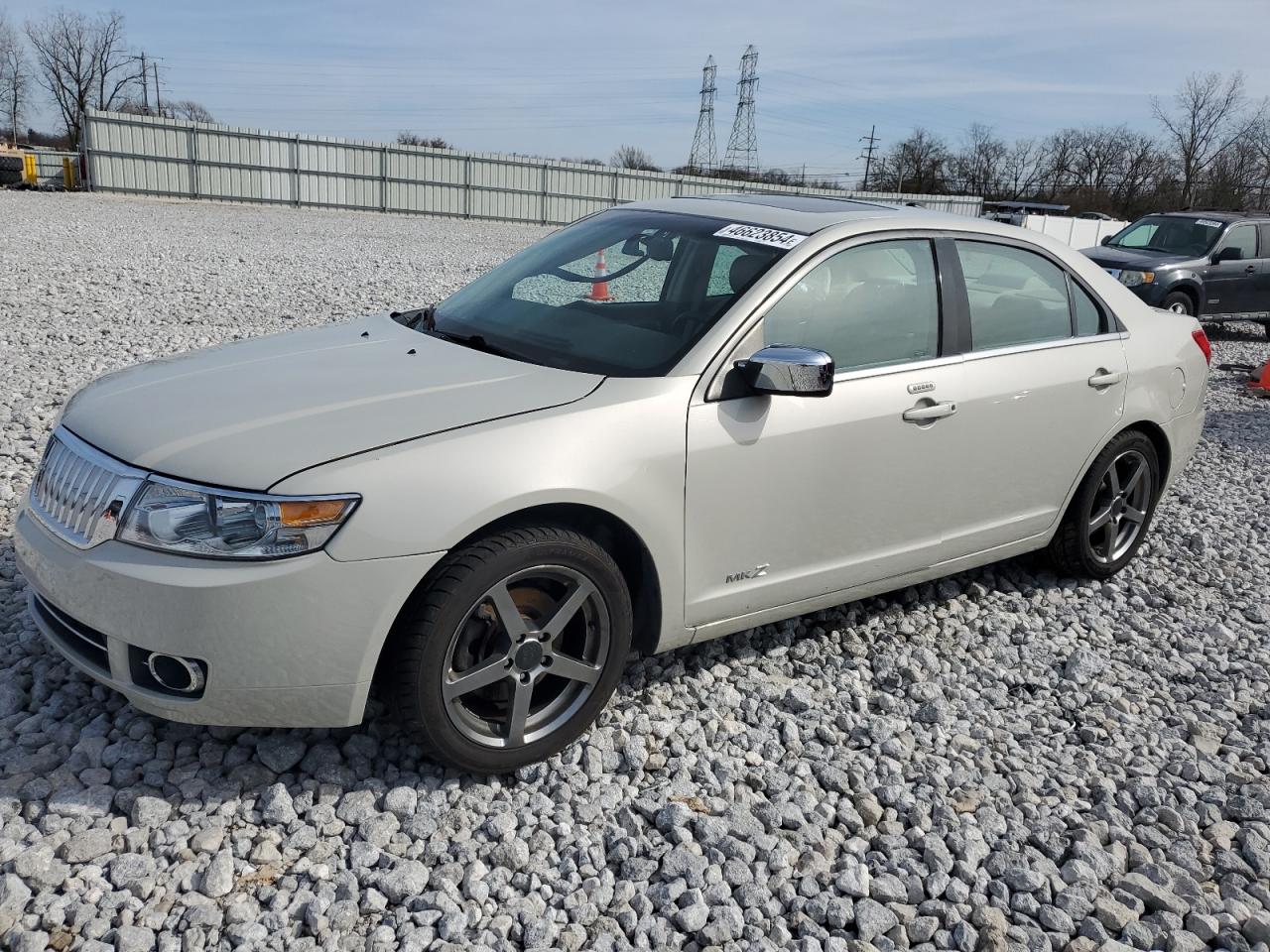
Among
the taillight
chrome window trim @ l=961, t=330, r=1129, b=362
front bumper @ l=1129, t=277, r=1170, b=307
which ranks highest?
chrome window trim @ l=961, t=330, r=1129, b=362

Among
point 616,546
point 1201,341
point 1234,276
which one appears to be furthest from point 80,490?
point 1234,276

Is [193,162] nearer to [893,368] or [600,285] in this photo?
[600,285]

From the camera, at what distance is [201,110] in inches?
3049

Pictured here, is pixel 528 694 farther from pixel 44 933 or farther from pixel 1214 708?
pixel 1214 708

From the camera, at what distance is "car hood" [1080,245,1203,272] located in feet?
43.2

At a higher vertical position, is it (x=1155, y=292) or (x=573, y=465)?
(x=573, y=465)

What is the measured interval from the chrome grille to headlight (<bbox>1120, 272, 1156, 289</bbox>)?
42.5 ft

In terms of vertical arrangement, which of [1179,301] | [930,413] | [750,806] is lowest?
[750,806]

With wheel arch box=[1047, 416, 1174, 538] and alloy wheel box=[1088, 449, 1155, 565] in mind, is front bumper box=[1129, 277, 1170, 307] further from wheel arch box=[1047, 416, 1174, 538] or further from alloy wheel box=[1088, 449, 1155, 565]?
alloy wheel box=[1088, 449, 1155, 565]

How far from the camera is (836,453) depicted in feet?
11.7

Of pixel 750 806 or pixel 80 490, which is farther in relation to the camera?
pixel 750 806

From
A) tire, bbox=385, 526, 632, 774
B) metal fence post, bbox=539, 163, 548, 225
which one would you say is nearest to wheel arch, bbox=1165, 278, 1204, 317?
tire, bbox=385, 526, 632, 774

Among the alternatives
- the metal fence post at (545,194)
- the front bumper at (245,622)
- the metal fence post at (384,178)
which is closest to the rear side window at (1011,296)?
the front bumper at (245,622)

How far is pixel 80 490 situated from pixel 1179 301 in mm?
13794
